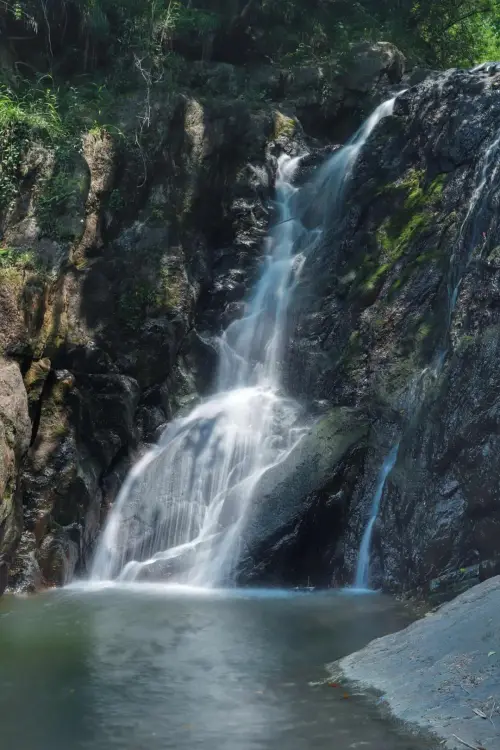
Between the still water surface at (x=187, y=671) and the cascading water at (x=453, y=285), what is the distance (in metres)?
1.14

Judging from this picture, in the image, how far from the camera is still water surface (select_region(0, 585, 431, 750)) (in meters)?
5.79

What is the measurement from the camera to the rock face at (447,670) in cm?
526

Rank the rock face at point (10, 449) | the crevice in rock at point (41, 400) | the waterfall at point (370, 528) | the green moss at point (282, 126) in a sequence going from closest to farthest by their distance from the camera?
the rock face at point (10, 449) → the waterfall at point (370, 528) → the crevice in rock at point (41, 400) → the green moss at point (282, 126)

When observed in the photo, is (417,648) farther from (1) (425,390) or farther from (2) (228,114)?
(2) (228,114)

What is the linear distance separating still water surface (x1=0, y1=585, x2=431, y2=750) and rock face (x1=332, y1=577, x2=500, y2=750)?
9.5 inches

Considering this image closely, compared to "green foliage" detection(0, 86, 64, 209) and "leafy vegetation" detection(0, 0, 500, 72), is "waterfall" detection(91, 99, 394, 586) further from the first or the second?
"leafy vegetation" detection(0, 0, 500, 72)

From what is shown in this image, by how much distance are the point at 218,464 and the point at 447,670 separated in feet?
26.4

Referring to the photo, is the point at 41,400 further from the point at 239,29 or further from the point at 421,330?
the point at 239,29

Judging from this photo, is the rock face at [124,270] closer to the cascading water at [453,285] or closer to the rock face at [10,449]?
the rock face at [10,449]

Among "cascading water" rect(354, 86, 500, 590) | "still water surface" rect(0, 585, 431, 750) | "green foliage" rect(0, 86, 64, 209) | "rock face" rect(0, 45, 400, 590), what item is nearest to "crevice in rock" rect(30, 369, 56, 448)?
"rock face" rect(0, 45, 400, 590)

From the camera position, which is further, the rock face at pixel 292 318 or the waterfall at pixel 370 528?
the waterfall at pixel 370 528

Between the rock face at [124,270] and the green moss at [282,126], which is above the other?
the green moss at [282,126]

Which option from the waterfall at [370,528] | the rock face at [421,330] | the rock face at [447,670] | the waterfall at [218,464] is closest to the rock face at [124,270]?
the waterfall at [218,464]

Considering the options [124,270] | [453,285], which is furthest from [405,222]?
[124,270]
